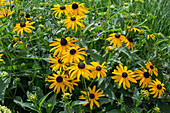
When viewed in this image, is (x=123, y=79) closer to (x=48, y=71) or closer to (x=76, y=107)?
(x=76, y=107)

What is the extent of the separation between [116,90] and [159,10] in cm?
172

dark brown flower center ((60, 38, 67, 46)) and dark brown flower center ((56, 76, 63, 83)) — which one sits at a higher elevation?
dark brown flower center ((60, 38, 67, 46))

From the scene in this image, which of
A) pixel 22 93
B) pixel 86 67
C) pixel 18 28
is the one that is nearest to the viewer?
pixel 86 67

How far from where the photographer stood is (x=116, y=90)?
1337mm

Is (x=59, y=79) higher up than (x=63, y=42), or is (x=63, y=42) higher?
(x=63, y=42)

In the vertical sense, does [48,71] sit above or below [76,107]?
above

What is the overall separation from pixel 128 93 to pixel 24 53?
2.82 feet

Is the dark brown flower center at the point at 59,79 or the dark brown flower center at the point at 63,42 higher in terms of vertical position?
the dark brown flower center at the point at 63,42

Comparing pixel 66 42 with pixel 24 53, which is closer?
pixel 66 42

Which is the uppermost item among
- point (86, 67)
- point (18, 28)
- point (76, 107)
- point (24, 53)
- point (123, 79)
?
point (18, 28)

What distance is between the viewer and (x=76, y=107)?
1.20m

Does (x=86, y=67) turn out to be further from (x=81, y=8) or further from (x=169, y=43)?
(x=169, y=43)

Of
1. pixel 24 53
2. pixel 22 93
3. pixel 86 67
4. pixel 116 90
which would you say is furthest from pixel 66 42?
pixel 22 93

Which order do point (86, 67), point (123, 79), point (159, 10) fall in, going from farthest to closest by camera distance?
point (159, 10)
point (123, 79)
point (86, 67)
